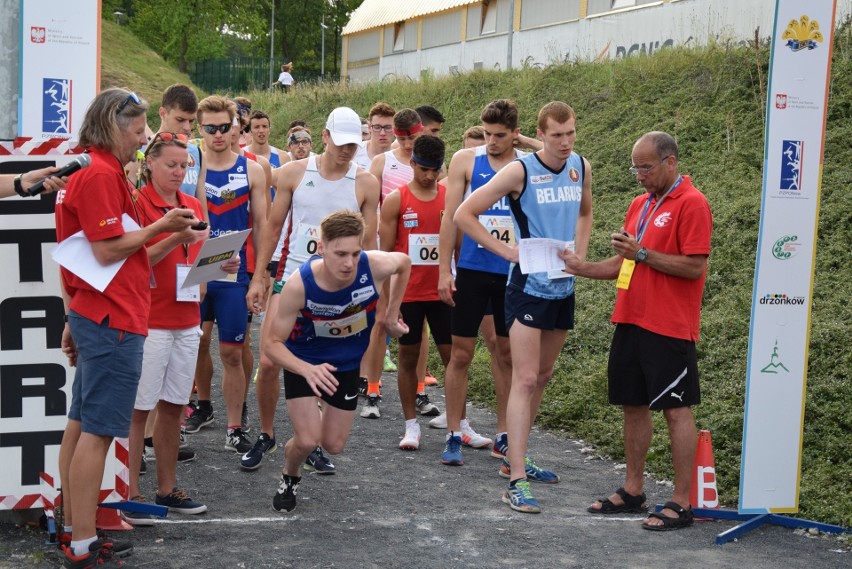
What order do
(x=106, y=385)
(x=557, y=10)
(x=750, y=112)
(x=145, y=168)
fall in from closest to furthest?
(x=106, y=385), (x=145, y=168), (x=750, y=112), (x=557, y=10)

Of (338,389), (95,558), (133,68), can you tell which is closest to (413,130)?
(338,389)

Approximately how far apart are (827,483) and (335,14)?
73017 mm

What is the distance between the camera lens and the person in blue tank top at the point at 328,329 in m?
5.50

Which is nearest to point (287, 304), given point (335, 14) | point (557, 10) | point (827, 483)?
Result: point (827, 483)

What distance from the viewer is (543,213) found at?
6.36 meters

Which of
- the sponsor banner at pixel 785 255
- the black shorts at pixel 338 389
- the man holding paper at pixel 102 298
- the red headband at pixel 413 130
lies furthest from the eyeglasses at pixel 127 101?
the red headband at pixel 413 130

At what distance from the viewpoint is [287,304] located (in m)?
5.59

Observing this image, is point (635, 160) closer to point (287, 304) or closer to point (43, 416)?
point (287, 304)

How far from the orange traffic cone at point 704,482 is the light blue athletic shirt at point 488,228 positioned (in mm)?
1868

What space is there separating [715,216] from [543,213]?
6.22 metres

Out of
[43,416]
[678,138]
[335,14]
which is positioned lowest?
[43,416]

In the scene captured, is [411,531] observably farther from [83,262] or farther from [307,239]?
[307,239]

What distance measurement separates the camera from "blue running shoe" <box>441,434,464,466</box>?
7.09 metres

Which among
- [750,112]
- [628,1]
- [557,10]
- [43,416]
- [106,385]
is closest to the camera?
[106,385]
